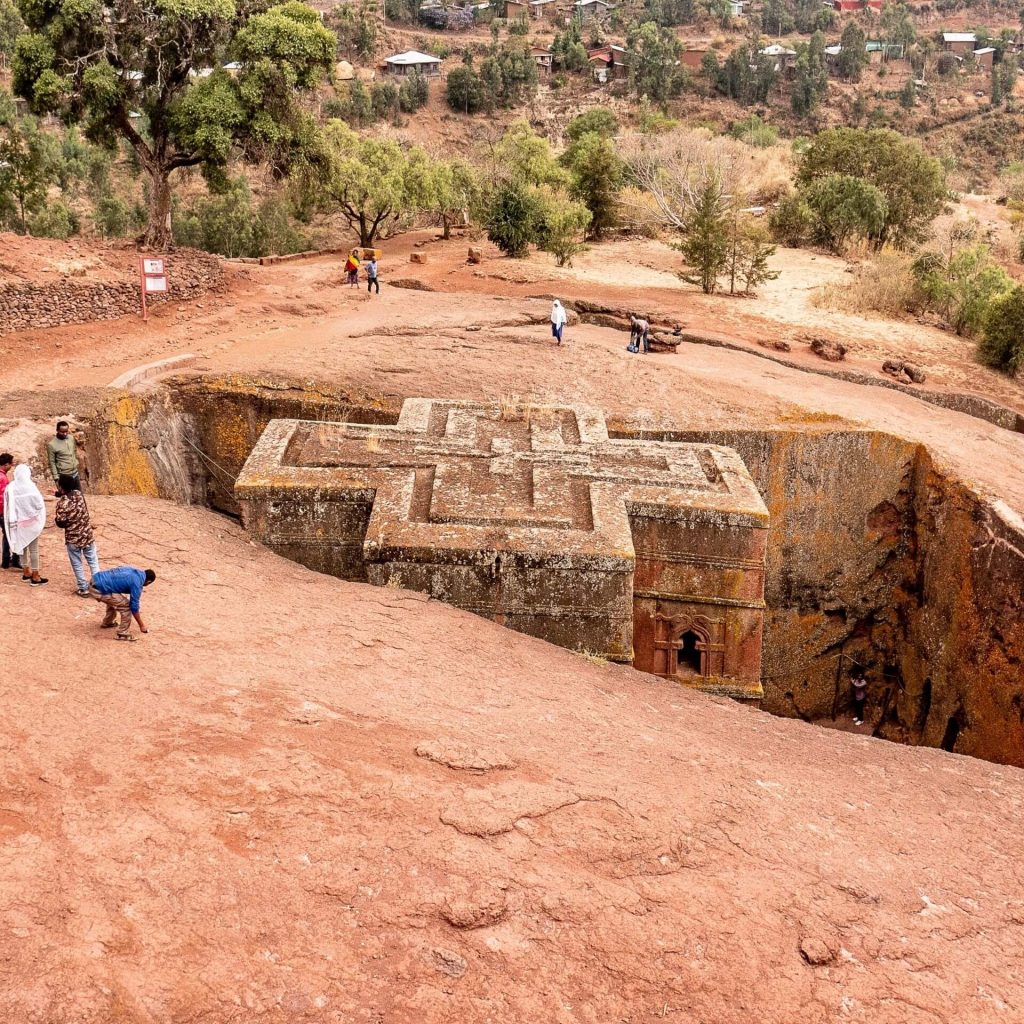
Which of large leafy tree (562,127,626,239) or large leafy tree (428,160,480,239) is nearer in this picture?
large leafy tree (428,160,480,239)

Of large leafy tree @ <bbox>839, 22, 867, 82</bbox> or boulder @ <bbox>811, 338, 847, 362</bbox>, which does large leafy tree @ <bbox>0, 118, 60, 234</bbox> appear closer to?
boulder @ <bbox>811, 338, 847, 362</bbox>

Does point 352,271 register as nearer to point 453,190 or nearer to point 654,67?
point 453,190

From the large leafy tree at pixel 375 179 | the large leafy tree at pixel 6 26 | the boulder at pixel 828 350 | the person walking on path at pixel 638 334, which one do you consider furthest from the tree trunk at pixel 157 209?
the large leafy tree at pixel 6 26

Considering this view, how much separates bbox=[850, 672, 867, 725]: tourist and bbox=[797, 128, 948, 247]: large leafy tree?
65.7 feet

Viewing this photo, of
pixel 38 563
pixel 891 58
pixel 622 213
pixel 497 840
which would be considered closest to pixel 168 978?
pixel 497 840

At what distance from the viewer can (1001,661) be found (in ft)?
35.0

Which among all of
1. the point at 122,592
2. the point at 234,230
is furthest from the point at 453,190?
the point at 122,592

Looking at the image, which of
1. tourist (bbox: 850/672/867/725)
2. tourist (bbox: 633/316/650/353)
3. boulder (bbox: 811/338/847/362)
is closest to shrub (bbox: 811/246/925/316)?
boulder (bbox: 811/338/847/362)

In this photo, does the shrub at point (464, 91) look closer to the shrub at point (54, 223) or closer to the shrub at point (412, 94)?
the shrub at point (412, 94)

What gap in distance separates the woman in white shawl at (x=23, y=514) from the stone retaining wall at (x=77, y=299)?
388 inches

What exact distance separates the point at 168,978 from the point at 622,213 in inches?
1234

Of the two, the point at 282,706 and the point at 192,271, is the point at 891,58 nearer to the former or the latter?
the point at 192,271

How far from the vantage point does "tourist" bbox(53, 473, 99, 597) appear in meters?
6.66

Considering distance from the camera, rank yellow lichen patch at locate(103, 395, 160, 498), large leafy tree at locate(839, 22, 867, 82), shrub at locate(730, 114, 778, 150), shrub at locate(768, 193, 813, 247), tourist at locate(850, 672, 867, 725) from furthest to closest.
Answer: large leafy tree at locate(839, 22, 867, 82) < shrub at locate(730, 114, 778, 150) < shrub at locate(768, 193, 813, 247) < tourist at locate(850, 672, 867, 725) < yellow lichen patch at locate(103, 395, 160, 498)
